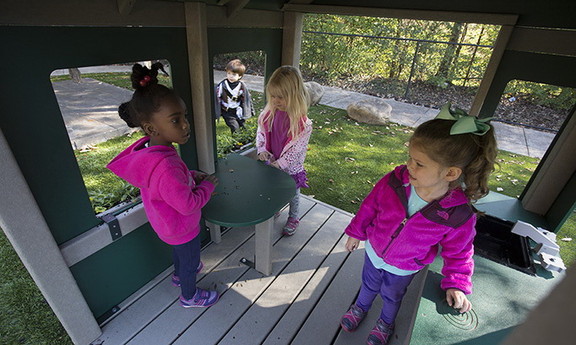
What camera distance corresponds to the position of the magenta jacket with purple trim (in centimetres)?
155

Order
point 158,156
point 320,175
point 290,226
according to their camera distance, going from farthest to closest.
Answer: point 320,175 → point 290,226 → point 158,156

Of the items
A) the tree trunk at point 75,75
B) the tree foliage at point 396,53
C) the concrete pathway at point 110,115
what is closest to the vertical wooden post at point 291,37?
the concrete pathway at point 110,115

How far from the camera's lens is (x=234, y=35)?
8.15ft

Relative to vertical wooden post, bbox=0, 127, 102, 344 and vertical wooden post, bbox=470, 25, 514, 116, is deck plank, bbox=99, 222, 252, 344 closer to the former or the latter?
vertical wooden post, bbox=0, 127, 102, 344

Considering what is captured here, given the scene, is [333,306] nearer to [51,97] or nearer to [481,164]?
[481,164]

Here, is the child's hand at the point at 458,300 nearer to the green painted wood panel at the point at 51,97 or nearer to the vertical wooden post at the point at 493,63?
the vertical wooden post at the point at 493,63

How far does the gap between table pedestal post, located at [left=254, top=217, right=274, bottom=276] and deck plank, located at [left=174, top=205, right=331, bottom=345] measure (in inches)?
3.1

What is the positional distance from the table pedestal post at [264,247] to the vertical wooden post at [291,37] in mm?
1671

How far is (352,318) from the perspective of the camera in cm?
226

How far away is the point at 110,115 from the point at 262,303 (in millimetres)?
4487

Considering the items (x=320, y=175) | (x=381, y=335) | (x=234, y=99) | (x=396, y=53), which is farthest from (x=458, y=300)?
(x=396, y=53)

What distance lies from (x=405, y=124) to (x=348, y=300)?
5337 mm

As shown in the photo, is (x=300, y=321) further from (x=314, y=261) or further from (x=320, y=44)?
(x=320, y=44)

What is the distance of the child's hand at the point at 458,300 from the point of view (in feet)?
5.02
